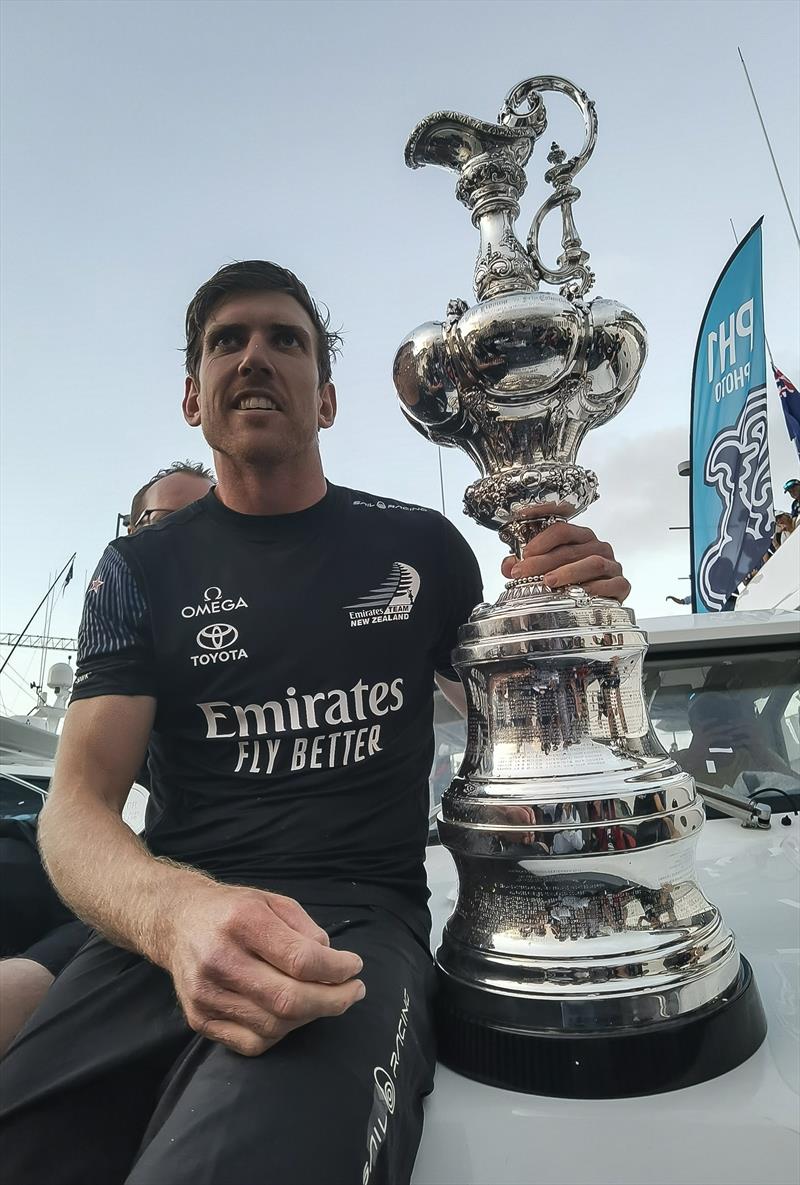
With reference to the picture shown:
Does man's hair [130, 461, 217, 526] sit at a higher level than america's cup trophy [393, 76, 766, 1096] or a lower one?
higher

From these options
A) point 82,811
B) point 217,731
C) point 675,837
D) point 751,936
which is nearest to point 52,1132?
point 82,811

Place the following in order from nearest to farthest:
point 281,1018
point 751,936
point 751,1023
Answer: point 281,1018 < point 751,1023 < point 751,936

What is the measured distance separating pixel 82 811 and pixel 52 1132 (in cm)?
31

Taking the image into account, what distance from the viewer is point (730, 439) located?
6.68m

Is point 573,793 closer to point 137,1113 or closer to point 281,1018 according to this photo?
point 281,1018

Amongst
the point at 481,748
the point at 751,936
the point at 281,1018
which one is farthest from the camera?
the point at 751,936

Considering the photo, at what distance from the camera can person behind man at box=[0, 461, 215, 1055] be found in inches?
39.3

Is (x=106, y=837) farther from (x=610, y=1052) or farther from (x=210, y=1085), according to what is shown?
(x=610, y=1052)

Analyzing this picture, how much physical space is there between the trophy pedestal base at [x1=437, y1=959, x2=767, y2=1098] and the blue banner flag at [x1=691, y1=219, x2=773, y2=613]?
6.11 meters

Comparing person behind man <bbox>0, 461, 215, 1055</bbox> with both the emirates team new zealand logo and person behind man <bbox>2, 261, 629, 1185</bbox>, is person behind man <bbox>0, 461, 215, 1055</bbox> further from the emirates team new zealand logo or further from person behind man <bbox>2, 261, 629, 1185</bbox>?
the emirates team new zealand logo

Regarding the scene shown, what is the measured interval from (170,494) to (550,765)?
1.50 m

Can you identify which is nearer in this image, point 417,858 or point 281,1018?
point 281,1018

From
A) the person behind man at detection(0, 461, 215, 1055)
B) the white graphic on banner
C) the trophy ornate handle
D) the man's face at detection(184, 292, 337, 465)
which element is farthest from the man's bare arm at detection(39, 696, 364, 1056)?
the white graphic on banner

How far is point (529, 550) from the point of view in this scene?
2.68ft
